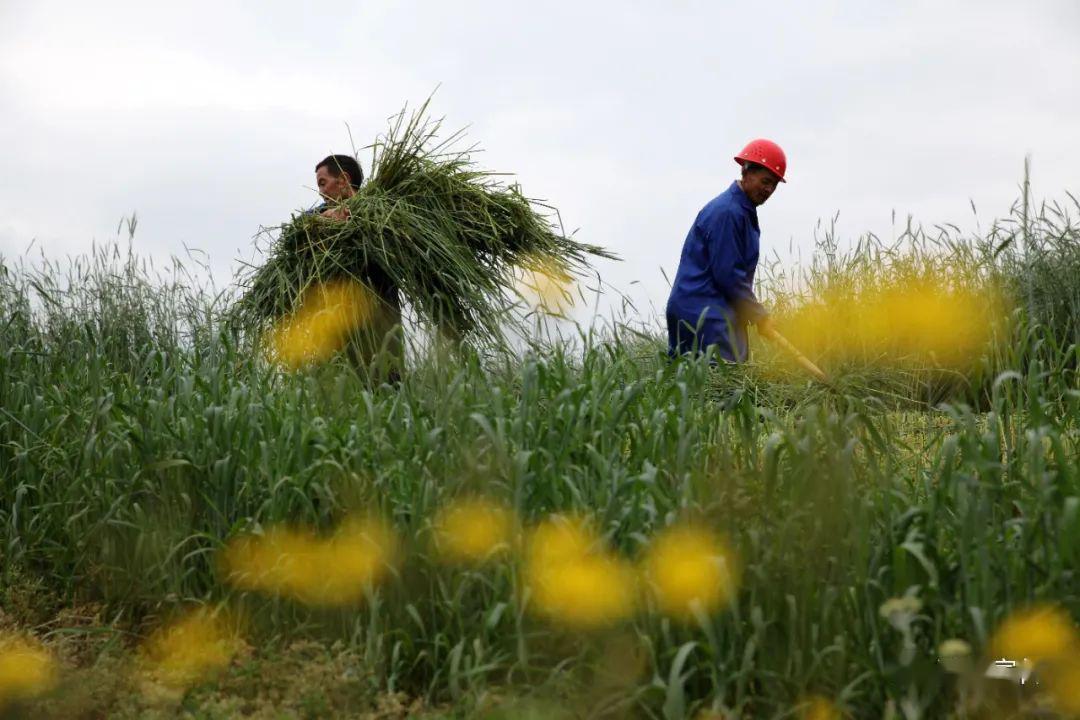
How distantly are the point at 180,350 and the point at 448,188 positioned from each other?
5.50 feet

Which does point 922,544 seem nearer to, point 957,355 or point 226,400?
point 226,400

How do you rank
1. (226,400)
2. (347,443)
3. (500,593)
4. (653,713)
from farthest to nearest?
1. (226,400)
2. (347,443)
3. (500,593)
4. (653,713)

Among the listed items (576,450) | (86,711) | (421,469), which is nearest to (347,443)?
(421,469)

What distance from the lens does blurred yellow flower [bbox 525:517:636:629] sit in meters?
2.50

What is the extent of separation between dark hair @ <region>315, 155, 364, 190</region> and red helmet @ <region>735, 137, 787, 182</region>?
1.83 metres

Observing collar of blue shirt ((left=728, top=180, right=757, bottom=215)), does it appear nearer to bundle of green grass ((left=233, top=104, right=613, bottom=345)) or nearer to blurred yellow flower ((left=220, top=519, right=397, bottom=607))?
bundle of green grass ((left=233, top=104, right=613, bottom=345))

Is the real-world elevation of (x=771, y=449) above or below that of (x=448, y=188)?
below

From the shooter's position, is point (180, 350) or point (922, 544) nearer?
point (922, 544)

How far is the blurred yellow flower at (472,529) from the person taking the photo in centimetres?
269

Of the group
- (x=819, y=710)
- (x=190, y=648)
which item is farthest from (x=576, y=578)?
(x=190, y=648)

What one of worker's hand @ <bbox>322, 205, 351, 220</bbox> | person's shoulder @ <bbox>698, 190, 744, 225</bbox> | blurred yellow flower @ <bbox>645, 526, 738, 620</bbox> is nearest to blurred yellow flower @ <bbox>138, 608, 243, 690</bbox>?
blurred yellow flower @ <bbox>645, 526, 738, 620</bbox>

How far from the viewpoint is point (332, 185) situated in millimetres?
5586

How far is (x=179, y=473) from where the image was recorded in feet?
10.6

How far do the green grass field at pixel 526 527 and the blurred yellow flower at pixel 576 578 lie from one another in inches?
1.0
